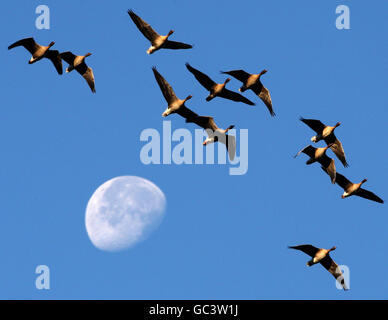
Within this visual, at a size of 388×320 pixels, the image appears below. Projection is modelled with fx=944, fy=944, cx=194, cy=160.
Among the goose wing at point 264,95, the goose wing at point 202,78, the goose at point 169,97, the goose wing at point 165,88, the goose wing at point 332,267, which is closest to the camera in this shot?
the goose wing at point 165,88

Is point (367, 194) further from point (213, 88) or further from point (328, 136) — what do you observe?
point (213, 88)

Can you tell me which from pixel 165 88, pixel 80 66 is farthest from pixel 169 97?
pixel 80 66

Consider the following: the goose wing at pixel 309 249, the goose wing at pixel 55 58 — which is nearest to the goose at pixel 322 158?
the goose wing at pixel 309 249

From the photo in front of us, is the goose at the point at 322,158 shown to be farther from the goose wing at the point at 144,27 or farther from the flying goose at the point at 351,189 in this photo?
the goose wing at the point at 144,27

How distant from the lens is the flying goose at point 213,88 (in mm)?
50459

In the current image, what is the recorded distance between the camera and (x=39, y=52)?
2034 inches

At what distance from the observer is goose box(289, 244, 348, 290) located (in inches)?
1953

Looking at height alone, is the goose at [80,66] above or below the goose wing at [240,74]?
above

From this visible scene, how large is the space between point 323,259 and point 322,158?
538 cm

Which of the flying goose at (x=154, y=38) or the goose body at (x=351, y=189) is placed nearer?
the flying goose at (x=154, y=38)

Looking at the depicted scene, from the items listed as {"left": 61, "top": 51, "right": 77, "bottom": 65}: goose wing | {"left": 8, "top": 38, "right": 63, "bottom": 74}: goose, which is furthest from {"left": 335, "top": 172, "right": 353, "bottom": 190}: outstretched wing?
{"left": 8, "top": 38, "right": 63, "bottom": 74}: goose
